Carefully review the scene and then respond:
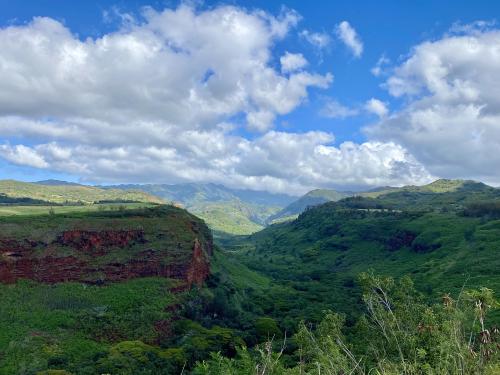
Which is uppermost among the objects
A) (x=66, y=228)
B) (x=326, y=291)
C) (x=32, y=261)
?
(x=66, y=228)

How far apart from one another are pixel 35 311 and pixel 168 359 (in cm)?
3410

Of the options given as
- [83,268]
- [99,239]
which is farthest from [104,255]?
[83,268]

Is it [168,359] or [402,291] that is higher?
[402,291]

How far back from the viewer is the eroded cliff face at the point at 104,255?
95125 mm

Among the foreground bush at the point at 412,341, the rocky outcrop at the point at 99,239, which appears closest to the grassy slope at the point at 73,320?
the rocky outcrop at the point at 99,239

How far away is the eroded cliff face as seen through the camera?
9512 centimetres

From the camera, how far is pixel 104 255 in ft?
339

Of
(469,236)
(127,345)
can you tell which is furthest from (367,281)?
(469,236)

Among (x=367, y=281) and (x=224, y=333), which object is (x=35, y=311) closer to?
(x=224, y=333)

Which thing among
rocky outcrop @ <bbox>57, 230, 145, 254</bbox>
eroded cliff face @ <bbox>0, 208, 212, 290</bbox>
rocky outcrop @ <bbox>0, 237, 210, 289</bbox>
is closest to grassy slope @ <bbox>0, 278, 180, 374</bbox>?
rocky outcrop @ <bbox>0, 237, 210, 289</bbox>

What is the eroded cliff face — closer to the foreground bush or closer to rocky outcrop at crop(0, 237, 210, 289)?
rocky outcrop at crop(0, 237, 210, 289)

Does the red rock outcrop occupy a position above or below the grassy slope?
above

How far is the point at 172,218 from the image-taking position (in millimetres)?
123062

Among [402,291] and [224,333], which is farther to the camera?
[224,333]
